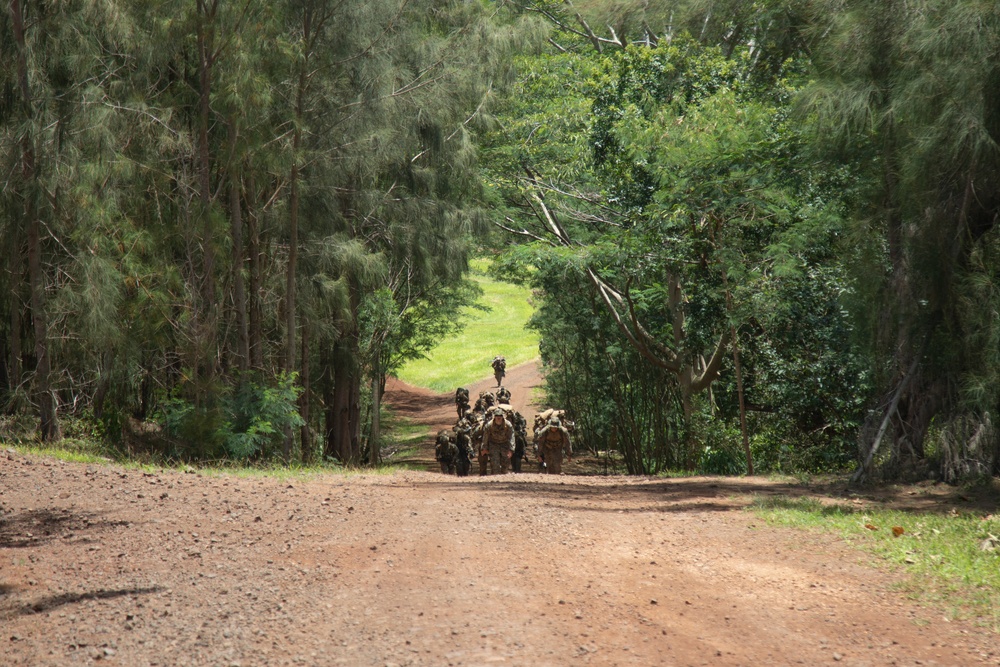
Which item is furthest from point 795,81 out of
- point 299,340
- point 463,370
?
point 463,370

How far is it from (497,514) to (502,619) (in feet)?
10.2

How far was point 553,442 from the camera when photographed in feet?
59.9

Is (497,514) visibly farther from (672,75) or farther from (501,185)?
(501,185)

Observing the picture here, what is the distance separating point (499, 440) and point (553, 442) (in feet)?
3.53

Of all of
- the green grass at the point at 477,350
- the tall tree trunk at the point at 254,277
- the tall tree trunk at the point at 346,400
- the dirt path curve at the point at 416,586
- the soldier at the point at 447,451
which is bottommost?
the dirt path curve at the point at 416,586

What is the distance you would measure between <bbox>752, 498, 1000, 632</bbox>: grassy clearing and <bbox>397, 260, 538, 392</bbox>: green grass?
3593 cm

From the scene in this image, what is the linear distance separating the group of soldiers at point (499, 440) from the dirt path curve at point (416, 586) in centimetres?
828

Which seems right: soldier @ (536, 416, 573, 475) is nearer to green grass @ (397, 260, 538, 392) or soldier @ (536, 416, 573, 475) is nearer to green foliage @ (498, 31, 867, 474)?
green foliage @ (498, 31, 867, 474)

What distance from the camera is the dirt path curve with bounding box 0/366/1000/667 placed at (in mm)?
5367

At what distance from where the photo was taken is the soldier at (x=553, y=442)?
1819cm

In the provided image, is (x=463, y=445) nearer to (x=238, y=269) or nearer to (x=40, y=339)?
(x=238, y=269)

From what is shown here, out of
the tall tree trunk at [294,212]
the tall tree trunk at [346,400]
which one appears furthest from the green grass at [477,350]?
the tall tree trunk at [294,212]

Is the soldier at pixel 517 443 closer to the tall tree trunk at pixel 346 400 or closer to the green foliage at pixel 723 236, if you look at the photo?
the green foliage at pixel 723 236

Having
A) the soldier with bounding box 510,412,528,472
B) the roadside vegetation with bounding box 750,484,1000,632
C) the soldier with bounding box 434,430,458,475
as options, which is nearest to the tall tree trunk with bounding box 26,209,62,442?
the soldier with bounding box 434,430,458,475
